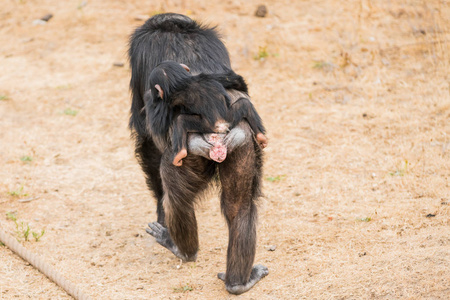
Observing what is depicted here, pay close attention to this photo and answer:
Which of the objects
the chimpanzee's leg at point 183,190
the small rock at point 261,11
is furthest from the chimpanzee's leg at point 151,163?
the small rock at point 261,11

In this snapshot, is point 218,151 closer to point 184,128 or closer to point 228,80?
point 184,128

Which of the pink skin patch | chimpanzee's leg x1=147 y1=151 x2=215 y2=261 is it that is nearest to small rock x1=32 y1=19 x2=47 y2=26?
chimpanzee's leg x1=147 y1=151 x2=215 y2=261

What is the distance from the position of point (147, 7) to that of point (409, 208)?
668cm

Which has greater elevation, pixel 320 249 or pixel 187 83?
pixel 187 83

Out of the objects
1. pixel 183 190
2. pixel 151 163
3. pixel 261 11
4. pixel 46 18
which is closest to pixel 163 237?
pixel 151 163

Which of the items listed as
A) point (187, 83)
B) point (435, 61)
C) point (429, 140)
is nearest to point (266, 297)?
point (187, 83)

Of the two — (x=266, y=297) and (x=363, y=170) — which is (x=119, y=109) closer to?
(x=363, y=170)

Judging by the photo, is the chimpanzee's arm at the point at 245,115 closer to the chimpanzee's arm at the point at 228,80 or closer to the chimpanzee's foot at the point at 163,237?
the chimpanzee's arm at the point at 228,80

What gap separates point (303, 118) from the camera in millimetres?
6629

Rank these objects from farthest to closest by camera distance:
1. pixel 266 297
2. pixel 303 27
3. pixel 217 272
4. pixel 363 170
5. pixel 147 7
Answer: pixel 147 7 < pixel 303 27 < pixel 363 170 < pixel 217 272 < pixel 266 297

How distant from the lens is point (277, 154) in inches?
235

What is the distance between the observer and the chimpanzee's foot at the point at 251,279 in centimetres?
385

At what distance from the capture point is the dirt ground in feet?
13.4

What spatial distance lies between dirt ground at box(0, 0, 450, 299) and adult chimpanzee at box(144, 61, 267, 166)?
1161 millimetres
